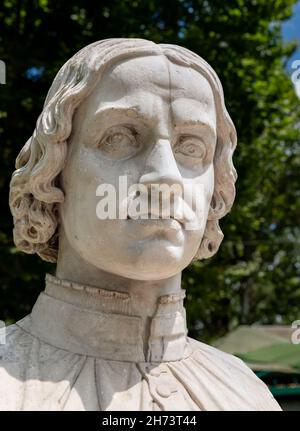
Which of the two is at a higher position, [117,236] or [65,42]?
[65,42]

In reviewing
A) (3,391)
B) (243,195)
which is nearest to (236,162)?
(243,195)

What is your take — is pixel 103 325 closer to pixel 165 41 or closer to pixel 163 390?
pixel 163 390

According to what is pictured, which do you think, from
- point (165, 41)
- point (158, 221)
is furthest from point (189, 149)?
point (165, 41)

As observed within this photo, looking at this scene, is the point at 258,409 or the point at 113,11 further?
the point at 113,11

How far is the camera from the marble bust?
2559 millimetres

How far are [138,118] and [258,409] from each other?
1313 millimetres

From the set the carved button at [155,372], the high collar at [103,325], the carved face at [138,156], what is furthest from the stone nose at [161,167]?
the carved button at [155,372]

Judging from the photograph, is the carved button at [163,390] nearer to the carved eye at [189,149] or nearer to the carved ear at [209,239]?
the carved ear at [209,239]

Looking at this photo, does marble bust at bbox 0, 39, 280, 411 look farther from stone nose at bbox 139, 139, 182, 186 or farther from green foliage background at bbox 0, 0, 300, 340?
green foliage background at bbox 0, 0, 300, 340

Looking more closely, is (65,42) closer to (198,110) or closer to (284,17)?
(284,17)

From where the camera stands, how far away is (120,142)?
2.66 metres

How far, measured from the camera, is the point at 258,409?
276cm

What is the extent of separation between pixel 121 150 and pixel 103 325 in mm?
712

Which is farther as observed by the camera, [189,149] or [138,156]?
[189,149]
